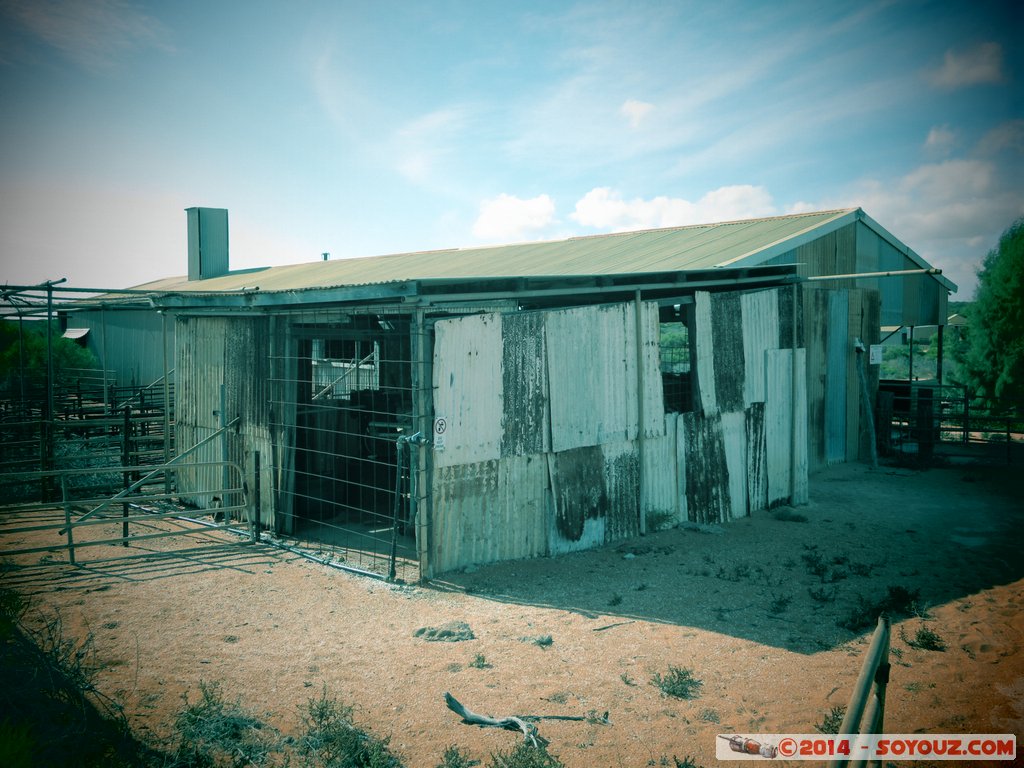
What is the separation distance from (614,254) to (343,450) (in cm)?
677

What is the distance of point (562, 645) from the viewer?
6.01 m

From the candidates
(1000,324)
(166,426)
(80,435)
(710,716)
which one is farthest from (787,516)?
(80,435)

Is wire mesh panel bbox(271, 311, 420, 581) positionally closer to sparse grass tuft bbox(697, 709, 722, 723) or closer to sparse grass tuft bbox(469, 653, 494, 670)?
sparse grass tuft bbox(469, 653, 494, 670)

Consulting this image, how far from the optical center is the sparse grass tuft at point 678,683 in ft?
16.6

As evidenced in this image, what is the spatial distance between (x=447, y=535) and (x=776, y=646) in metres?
3.73

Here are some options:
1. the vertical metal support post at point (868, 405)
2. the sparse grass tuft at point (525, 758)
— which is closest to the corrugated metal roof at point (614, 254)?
the vertical metal support post at point (868, 405)

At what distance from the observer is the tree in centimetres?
1925

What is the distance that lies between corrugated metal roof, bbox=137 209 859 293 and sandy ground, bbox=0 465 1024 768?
4.86 m

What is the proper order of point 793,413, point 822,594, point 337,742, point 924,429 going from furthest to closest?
point 924,429 → point 793,413 → point 822,594 → point 337,742

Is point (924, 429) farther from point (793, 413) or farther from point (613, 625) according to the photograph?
point (613, 625)

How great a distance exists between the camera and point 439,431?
297 inches

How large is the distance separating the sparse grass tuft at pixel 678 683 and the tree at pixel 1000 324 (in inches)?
783

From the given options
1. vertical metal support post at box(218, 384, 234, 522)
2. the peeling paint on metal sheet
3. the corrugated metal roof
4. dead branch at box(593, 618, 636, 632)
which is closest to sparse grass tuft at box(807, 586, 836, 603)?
dead branch at box(593, 618, 636, 632)

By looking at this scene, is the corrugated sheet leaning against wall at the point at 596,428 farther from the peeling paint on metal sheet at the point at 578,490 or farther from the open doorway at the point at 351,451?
the open doorway at the point at 351,451
